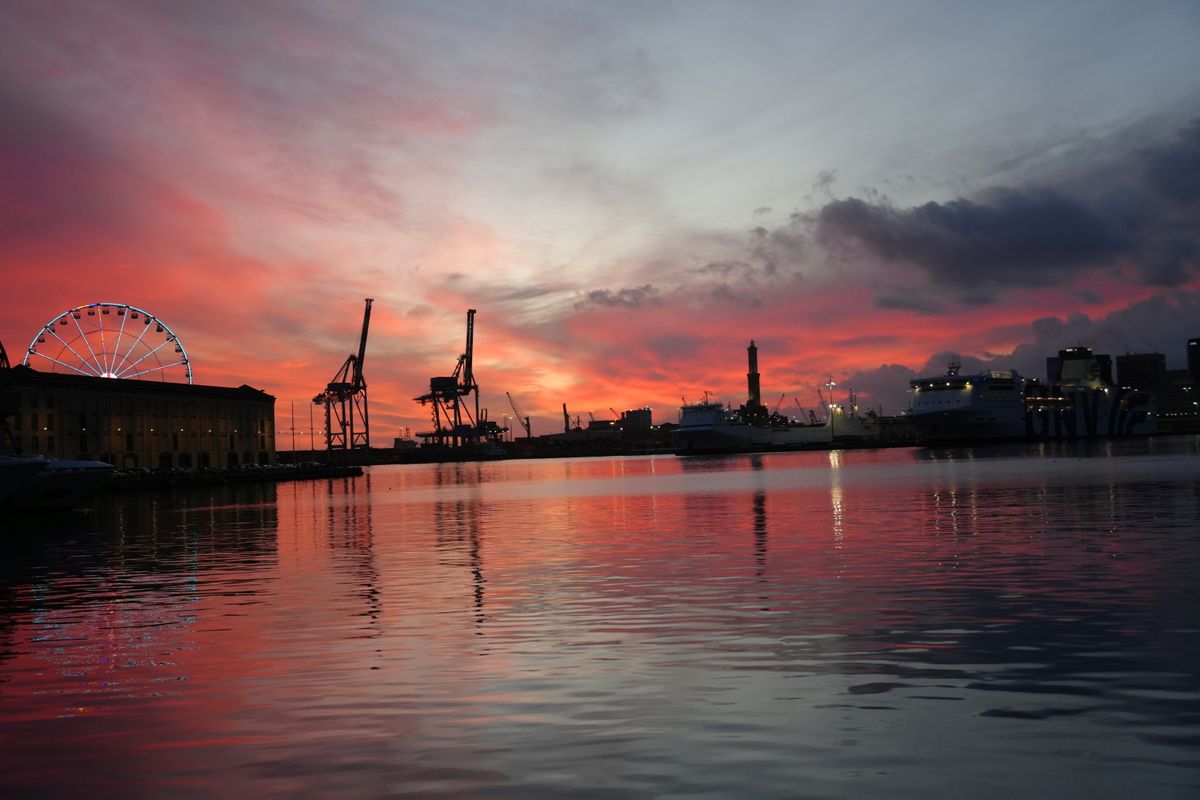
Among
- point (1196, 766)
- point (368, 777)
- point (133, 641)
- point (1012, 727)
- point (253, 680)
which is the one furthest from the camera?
point (133, 641)

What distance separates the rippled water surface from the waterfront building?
130468 millimetres

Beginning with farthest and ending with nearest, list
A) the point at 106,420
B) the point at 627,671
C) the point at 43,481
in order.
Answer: the point at 106,420 → the point at 43,481 → the point at 627,671

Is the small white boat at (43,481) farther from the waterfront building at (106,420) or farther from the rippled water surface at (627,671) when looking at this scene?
the waterfront building at (106,420)

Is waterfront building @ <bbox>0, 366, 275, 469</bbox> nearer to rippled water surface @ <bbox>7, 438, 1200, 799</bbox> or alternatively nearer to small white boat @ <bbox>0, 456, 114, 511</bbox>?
small white boat @ <bbox>0, 456, 114, 511</bbox>

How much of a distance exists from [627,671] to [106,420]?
585ft

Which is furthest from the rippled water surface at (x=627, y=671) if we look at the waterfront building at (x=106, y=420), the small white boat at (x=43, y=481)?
the waterfront building at (x=106, y=420)

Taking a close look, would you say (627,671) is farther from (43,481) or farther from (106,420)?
(106,420)

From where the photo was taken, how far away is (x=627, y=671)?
16.5 m

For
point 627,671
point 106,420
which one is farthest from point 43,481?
point 106,420

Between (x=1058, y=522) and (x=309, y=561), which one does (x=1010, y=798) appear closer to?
(x=309, y=561)

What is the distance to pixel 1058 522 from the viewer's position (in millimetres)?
43562

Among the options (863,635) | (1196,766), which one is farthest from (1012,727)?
(863,635)

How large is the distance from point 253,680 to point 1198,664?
46.5ft

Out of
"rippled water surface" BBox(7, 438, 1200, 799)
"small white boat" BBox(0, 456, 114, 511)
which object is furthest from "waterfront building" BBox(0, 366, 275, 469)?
"rippled water surface" BBox(7, 438, 1200, 799)
